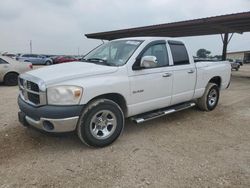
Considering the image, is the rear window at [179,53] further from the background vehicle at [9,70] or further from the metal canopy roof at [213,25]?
the metal canopy roof at [213,25]

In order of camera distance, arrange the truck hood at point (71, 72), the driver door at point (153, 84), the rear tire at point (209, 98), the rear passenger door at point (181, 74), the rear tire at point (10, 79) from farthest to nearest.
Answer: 1. the rear tire at point (10, 79)
2. the rear tire at point (209, 98)
3. the rear passenger door at point (181, 74)
4. the driver door at point (153, 84)
5. the truck hood at point (71, 72)

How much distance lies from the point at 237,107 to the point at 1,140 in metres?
6.19

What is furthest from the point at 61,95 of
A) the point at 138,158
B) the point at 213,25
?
the point at 213,25

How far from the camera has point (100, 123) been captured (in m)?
3.95

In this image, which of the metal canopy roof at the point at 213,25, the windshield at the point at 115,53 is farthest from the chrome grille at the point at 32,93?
the metal canopy roof at the point at 213,25

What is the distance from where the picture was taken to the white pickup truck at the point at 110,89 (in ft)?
11.5

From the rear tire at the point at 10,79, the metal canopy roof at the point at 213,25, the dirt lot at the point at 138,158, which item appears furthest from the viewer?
the metal canopy roof at the point at 213,25

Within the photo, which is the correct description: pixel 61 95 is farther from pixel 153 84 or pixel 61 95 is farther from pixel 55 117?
pixel 153 84

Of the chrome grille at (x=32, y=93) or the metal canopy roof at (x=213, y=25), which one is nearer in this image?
the chrome grille at (x=32, y=93)

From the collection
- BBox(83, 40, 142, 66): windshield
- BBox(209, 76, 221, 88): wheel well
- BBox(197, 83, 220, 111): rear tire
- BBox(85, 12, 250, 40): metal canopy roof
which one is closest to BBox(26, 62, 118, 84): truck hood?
BBox(83, 40, 142, 66): windshield

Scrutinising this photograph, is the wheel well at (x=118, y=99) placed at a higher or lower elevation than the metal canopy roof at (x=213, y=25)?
lower

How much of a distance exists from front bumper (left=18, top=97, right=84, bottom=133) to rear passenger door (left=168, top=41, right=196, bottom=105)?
2.36 m

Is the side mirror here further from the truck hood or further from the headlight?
the headlight

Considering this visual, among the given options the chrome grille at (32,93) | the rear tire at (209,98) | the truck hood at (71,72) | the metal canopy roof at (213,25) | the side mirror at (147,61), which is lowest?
the rear tire at (209,98)
